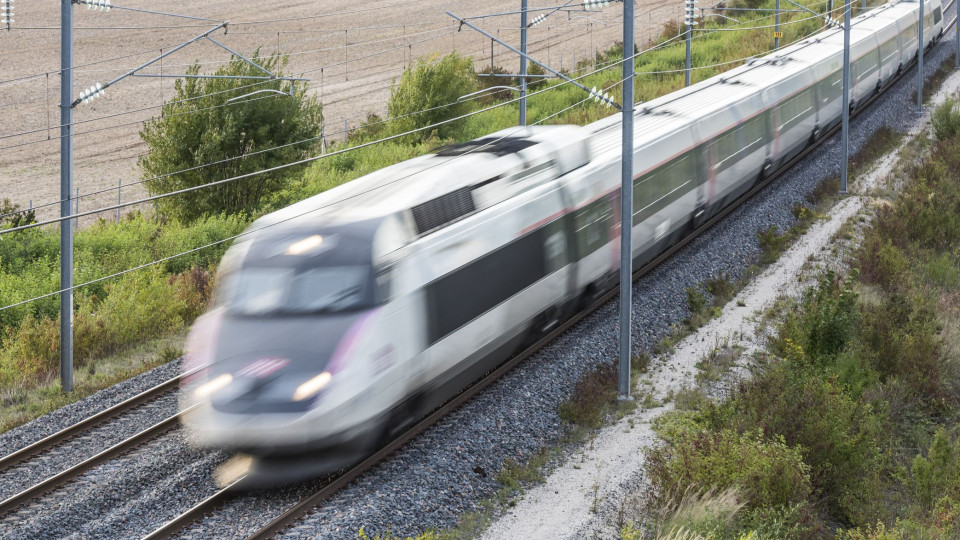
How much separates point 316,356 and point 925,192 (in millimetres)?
17782

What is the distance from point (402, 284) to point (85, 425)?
492 centimetres

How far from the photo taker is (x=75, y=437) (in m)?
12.6

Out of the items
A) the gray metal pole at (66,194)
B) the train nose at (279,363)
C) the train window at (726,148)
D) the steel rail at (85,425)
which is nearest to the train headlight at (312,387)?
the train nose at (279,363)

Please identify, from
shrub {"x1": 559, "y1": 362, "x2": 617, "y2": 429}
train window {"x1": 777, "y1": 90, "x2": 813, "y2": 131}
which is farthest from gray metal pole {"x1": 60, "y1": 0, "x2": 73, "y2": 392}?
train window {"x1": 777, "y1": 90, "x2": 813, "y2": 131}

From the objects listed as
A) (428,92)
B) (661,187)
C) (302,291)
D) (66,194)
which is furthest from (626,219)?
(428,92)

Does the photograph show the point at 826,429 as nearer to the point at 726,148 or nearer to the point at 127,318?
the point at 726,148

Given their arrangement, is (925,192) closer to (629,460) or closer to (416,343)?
(629,460)

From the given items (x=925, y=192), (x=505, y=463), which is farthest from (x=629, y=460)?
(x=925, y=192)

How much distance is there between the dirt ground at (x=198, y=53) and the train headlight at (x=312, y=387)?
27.3m

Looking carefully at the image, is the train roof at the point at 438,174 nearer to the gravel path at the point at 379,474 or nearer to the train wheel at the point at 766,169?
the gravel path at the point at 379,474

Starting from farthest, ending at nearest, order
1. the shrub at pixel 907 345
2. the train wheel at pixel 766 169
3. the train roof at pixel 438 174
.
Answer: the train wheel at pixel 766 169, the shrub at pixel 907 345, the train roof at pixel 438 174


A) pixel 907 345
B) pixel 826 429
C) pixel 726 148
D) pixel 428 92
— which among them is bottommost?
pixel 826 429

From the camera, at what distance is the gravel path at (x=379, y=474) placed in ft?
33.3

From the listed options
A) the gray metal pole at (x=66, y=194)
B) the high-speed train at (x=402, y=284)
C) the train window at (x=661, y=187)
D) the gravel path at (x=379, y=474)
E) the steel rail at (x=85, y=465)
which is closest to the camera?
the gravel path at (x=379, y=474)
